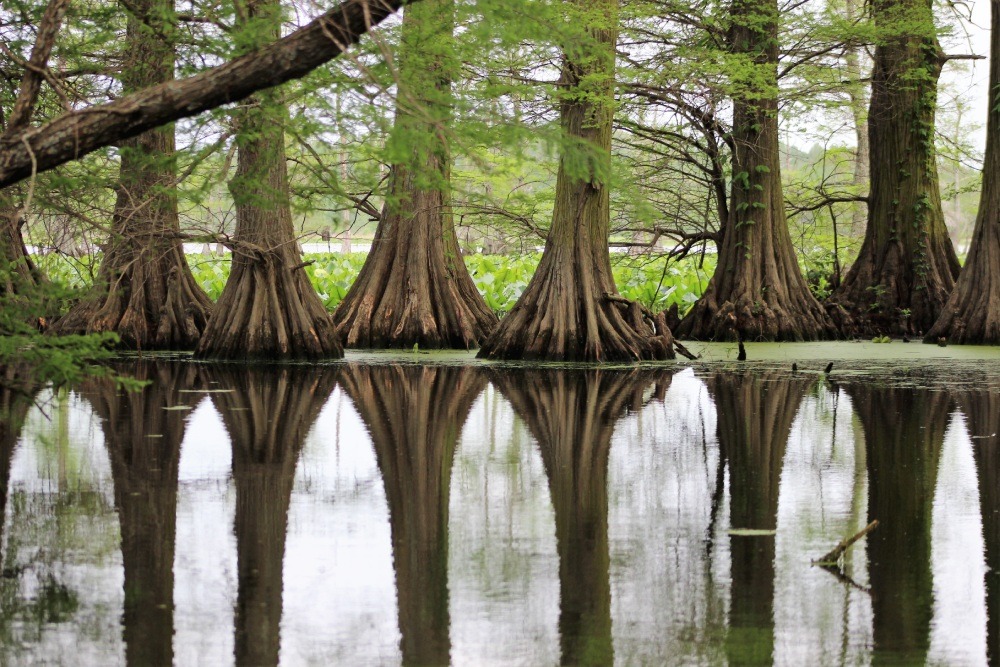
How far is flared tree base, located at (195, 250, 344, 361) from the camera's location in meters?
15.1

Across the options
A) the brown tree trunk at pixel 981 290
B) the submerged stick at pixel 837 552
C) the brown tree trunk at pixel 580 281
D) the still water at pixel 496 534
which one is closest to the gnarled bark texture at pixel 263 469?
the still water at pixel 496 534

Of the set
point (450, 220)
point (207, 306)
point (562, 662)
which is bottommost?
point (562, 662)

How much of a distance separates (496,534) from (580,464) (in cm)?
202

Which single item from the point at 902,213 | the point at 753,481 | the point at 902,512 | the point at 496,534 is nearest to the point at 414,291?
the point at 902,213

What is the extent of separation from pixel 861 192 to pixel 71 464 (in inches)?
912

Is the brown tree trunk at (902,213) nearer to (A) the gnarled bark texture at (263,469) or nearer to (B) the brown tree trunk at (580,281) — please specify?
(B) the brown tree trunk at (580,281)

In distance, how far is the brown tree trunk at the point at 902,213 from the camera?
20.7 metres

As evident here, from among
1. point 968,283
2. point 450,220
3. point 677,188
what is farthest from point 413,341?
point 968,283

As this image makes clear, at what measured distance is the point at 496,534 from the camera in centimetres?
518

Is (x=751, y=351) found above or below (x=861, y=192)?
below

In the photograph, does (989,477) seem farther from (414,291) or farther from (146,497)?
(414,291)

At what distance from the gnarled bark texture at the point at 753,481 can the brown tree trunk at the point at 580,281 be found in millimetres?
1921

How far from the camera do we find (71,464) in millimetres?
6887

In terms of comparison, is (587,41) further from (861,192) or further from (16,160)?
(861,192)
